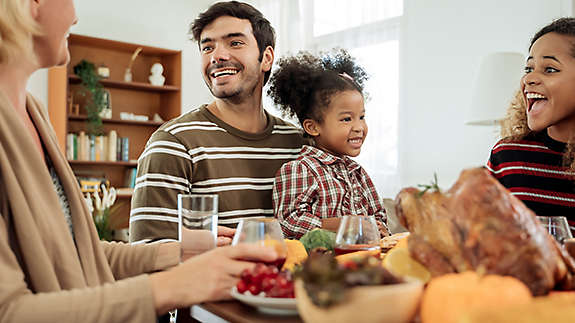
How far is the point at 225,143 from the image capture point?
6.71ft

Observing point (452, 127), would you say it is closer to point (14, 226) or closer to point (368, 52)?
point (368, 52)

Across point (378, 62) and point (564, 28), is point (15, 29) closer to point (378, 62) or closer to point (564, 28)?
point (564, 28)

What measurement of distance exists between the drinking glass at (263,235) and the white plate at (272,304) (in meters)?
0.15

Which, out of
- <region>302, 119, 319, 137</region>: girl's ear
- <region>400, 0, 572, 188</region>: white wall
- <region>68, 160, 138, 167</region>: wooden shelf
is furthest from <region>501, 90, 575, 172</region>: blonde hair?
<region>68, 160, 138, 167</region>: wooden shelf

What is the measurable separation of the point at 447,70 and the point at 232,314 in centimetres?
393

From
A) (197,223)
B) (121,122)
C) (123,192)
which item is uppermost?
(121,122)

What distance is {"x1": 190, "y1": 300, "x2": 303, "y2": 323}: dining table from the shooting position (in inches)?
30.2

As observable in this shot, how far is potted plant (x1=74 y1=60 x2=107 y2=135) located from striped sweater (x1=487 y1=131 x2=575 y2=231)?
4420 millimetres

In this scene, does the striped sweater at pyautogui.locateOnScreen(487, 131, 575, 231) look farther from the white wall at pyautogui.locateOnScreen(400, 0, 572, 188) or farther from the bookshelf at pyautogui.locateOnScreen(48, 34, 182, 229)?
the bookshelf at pyautogui.locateOnScreen(48, 34, 182, 229)

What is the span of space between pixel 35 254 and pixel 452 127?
3810 mm

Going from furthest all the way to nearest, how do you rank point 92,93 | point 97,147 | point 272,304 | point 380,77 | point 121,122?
point 121,122, point 97,147, point 92,93, point 380,77, point 272,304

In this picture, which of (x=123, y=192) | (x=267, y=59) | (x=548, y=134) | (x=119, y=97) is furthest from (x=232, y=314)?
(x=119, y=97)

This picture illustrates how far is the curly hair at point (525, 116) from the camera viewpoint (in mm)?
1808

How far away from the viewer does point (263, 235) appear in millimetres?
958
